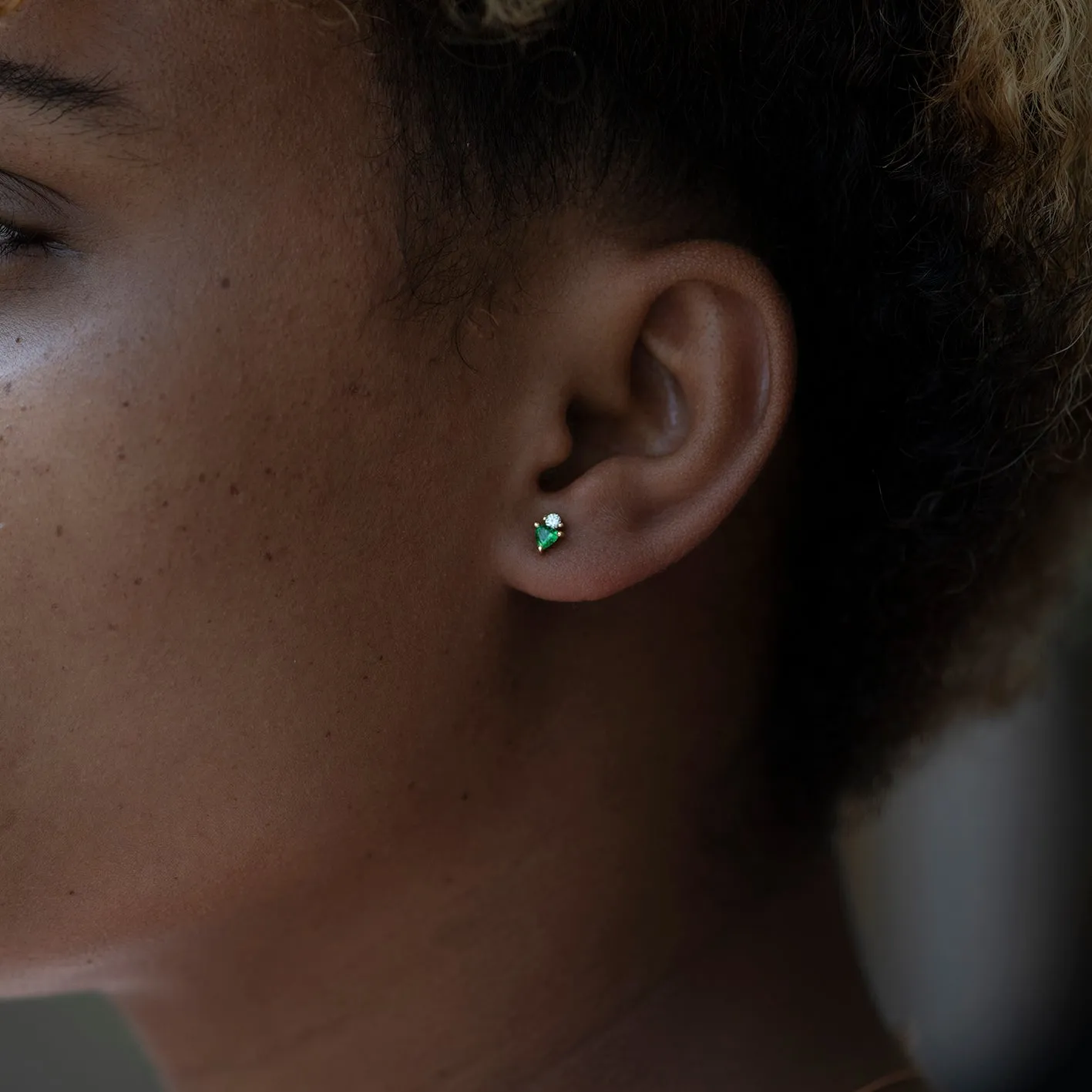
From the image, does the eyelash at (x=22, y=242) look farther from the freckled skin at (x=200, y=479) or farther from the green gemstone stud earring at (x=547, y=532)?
the green gemstone stud earring at (x=547, y=532)

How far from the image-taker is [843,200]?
3.78ft

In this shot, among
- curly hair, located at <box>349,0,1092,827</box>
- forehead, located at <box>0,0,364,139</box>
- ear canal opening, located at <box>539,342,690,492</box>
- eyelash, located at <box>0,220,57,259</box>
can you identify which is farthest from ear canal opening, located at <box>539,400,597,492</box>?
eyelash, located at <box>0,220,57,259</box>

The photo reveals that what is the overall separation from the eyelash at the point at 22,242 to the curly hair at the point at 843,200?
0.24 meters

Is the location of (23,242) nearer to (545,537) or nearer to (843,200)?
(545,537)

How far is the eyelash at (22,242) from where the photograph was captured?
99 cm

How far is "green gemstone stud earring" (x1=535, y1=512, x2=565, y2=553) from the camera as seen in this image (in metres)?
1.10

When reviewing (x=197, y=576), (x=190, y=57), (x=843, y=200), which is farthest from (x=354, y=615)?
(x=843, y=200)

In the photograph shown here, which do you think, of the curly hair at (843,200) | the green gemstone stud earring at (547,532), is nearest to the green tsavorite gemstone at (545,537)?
the green gemstone stud earring at (547,532)

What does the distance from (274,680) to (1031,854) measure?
3.02 m

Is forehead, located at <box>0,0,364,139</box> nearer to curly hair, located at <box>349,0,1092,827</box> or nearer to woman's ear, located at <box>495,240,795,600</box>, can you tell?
curly hair, located at <box>349,0,1092,827</box>

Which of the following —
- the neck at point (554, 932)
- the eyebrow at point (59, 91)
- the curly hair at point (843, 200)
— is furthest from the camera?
the neck at point (554, 932)

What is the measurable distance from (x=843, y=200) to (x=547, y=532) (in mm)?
349

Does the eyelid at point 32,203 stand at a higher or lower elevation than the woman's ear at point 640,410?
higher

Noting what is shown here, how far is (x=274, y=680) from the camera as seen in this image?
1040 millimetres
